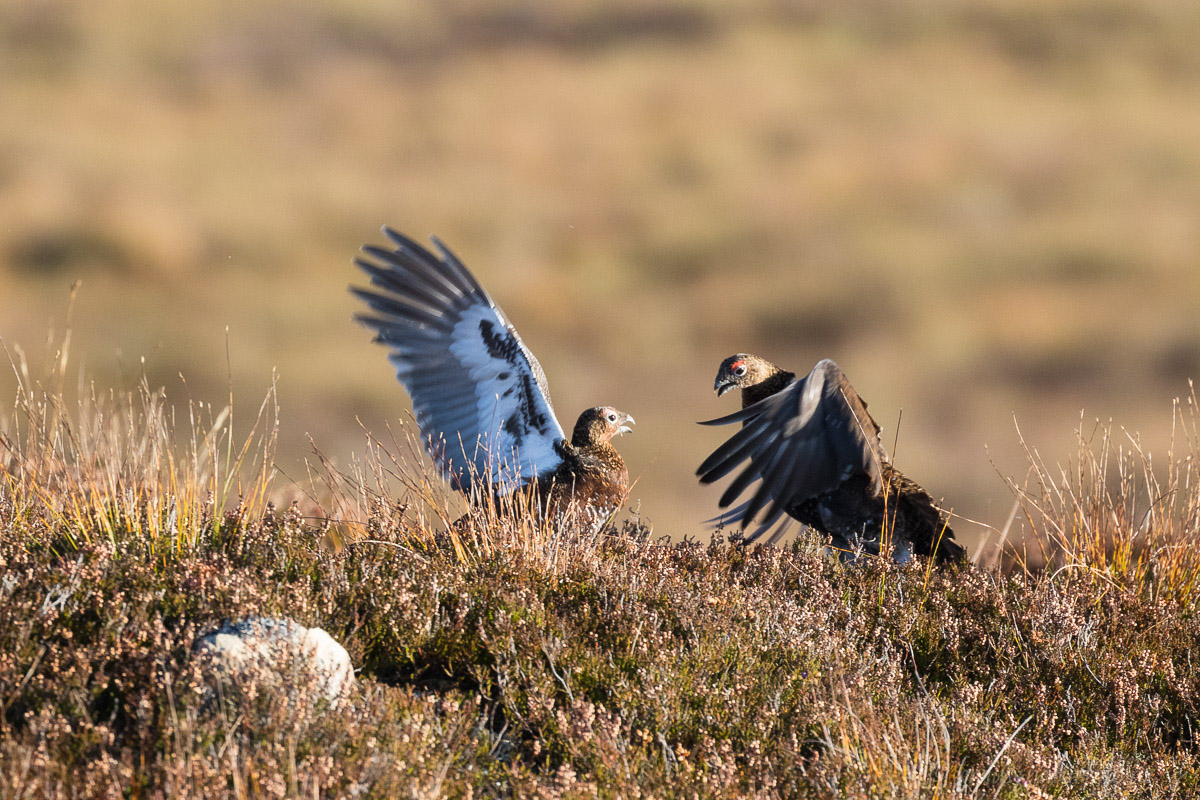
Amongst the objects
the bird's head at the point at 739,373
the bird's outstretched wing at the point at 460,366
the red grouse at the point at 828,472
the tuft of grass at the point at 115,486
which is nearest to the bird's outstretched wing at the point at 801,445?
the red grouse at the point at 828,472

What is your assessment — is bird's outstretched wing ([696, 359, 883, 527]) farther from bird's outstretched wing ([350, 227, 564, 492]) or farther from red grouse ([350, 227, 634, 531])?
bird's outstretched wing ([350, 227, 564, 492])

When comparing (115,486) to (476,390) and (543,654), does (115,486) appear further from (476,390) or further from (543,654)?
(476,390)

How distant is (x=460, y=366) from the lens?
4852 mm

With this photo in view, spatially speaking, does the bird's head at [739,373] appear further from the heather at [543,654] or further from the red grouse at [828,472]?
the heather at [543,654]

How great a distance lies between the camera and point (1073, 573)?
14.5ft

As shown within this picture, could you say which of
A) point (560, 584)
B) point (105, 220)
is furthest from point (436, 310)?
point (105, 220)

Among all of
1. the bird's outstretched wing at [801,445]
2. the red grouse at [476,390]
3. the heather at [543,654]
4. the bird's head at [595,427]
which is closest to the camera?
the heather at [543,654]

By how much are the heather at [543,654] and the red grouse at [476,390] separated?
384 millimetres

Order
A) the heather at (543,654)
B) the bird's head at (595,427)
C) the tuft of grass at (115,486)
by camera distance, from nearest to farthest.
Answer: the heather at (543,654) < the tuft of grass at (115,486) < the bird's head at (595,427)

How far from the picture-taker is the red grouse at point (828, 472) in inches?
167

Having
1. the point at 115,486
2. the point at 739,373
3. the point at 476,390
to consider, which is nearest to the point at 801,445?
the point at 739,373

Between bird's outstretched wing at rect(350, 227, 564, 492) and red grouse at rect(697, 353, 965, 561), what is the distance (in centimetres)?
85

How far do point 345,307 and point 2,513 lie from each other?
2594cm

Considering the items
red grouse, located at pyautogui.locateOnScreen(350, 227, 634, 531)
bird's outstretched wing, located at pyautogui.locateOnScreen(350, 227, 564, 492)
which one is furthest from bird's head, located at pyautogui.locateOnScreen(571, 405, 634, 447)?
bird's outstretched wing, located at pyautogui.locateOnScreen(350, 227, 564, 492)
